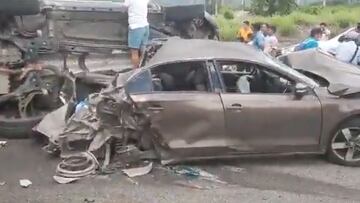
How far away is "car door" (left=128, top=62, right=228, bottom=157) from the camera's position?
21.8 feet


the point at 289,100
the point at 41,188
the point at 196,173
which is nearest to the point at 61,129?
the point at 41,188

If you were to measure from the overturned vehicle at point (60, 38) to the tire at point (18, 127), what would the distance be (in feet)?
1.18

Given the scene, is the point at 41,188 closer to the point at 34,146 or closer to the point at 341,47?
the point at 34,146

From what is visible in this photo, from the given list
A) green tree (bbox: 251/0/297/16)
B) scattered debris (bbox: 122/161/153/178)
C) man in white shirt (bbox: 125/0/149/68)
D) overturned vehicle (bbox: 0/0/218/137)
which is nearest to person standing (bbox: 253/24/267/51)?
overturned vehicle (bbox: 0/0/218/137)

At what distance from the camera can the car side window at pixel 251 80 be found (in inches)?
273

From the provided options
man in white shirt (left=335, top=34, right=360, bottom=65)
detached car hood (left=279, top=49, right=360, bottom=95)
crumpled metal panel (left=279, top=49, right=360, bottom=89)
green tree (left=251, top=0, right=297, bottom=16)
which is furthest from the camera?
green tree (left=251, top=0, right=297, bottom=16)

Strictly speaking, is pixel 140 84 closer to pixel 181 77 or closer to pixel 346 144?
pixel 181 77

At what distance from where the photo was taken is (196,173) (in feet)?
21.9

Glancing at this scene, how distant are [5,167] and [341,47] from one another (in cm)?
592

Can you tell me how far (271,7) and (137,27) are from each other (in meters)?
16.0

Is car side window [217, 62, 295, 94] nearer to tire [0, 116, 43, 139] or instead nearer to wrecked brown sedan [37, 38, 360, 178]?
wrecked brown sedan [37, 38, 360, 178]

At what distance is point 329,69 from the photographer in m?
7.54

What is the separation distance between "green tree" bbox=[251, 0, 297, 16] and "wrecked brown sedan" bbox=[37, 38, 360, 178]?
59.6 feet

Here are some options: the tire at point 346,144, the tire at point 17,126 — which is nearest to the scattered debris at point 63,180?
the tire at point 17,126
